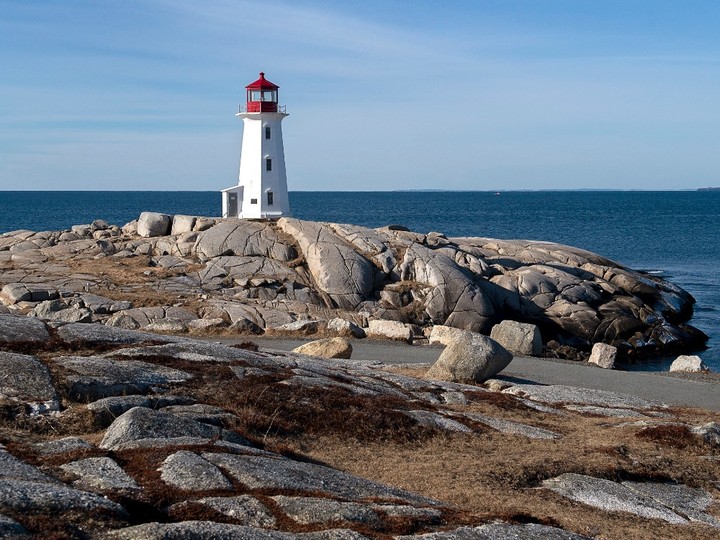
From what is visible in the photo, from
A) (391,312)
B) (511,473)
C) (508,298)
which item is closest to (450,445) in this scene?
(511,473)

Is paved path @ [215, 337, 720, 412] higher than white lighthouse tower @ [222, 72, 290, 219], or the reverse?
white lighthouse tower @ [222, 72, 290, 219]

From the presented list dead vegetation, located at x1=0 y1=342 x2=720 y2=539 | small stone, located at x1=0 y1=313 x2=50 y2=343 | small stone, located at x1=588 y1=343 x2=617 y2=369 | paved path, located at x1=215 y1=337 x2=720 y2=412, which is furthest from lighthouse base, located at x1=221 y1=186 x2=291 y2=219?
dead vegetation, located at x1=0 y1=342 x2=720 y2=539

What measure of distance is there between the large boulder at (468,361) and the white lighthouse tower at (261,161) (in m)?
31.3

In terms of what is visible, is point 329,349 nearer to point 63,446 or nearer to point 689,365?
point 689,365

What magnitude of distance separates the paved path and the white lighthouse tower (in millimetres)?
23543

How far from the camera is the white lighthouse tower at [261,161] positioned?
2122 inches

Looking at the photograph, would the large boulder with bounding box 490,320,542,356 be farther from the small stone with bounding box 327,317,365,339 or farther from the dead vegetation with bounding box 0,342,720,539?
the dead vegetation with bounding box 0,342,720,539

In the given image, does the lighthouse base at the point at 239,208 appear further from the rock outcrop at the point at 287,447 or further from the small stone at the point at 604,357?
the rock outcrop at the point at 287,447

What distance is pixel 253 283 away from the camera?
1547 inches

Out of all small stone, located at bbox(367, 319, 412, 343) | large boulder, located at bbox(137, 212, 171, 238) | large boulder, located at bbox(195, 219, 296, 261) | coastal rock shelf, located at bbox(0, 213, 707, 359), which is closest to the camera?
small stone, located at bbox(367, 319, 412, 343)

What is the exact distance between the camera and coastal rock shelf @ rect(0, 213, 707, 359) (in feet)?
117

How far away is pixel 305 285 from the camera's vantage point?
3984cm

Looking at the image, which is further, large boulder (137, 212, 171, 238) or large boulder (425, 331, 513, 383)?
large boulder (137, 212, 171, 238)

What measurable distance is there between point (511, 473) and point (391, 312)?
80.7ft
